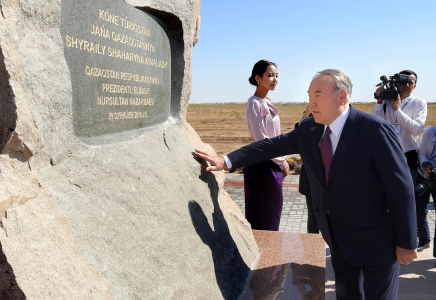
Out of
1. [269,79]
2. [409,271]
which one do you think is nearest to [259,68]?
[269,79]

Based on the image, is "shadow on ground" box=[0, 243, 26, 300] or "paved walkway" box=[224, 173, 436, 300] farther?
"paved walkway" box=[224, 173, 436, 300]

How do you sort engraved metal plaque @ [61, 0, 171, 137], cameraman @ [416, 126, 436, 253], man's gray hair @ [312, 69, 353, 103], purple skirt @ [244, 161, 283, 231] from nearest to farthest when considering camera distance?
engraved metal plaque @ [61, 0, 171, 137], man's gray hair @ [312, 69, 353, 103], purple skirt @ [244, 161, 283, 231], cameraman @ [416, 126, 436, 253]

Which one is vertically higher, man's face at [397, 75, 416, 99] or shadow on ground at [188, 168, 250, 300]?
man's face at [397, 75, 416, 99]

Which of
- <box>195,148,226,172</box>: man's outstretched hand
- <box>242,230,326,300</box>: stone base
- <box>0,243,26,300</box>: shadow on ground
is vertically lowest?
<box>242,230,326,300</box>: stone base

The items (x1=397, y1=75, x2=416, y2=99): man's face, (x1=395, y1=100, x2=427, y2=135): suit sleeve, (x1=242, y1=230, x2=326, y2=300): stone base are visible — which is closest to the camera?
(x1=242, y1=230, x2=326, y2=300): stone base

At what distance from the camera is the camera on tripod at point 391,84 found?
428 centimetres

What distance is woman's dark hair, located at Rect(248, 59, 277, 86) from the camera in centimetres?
363

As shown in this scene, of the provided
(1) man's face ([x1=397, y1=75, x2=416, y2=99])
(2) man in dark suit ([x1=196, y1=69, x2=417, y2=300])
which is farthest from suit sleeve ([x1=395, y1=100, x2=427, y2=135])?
(2) man in dark suit ([x1=196, y1=69, x2=417, y2=300])

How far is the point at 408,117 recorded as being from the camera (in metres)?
4.24

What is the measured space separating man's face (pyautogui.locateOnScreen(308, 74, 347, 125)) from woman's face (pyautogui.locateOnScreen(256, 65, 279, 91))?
1438mm

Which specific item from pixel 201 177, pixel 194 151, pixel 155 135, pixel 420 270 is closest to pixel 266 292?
pixel 201 177

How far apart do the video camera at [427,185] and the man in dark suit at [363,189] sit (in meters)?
1.66

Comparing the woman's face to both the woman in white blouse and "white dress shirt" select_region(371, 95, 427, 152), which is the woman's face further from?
"white dress shirt" select_region(371, 95, 427, 152)

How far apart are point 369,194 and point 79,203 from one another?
151 cm
